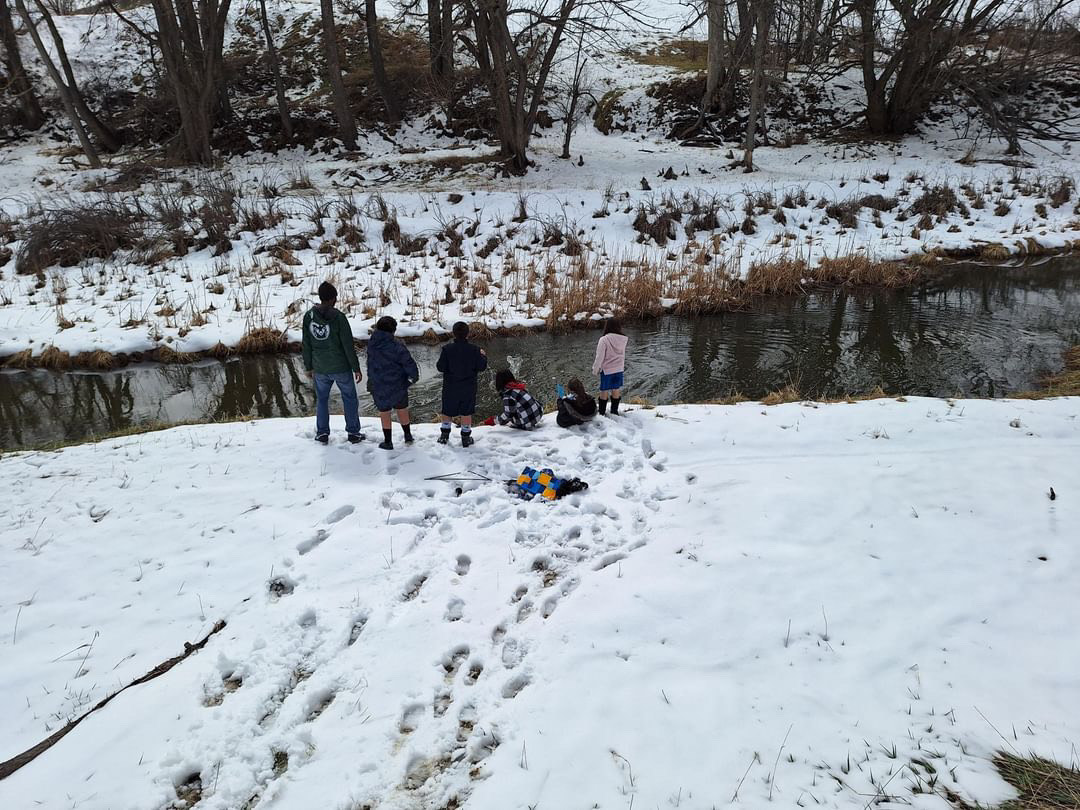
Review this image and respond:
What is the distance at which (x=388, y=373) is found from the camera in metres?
6.51

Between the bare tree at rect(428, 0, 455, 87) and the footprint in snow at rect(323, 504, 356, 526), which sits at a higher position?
the bare tree at rect(428, 0, 455, 87)

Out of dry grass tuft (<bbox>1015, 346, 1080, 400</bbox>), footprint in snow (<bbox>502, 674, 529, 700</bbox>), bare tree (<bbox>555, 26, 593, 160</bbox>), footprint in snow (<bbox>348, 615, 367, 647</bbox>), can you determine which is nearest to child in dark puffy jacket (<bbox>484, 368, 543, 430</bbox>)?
footprint in snow (<bbox>348, 615, 367, 647</bbox>)

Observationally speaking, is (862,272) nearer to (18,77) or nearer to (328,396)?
(328,396)

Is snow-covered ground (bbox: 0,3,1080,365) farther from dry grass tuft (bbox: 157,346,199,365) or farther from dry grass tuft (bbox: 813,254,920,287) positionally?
dry grass tuft (bbox: 813,254,920,287)

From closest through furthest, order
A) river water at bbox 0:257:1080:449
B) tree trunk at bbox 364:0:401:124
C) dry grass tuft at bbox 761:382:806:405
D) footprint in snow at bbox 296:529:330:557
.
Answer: footprint in snow at bbox 296:529:330:557 → dry grass tuft at bbox 761:382:806:405 → river water at bbox 0:257:1080:449 → tree trunk at bbox 364:0:401:124

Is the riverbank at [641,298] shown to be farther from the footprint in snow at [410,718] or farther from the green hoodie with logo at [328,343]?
the footprint in snow at [410,718]

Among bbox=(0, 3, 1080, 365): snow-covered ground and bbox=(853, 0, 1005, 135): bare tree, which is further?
bbox=(853, 0, 1005, 135): bare tree

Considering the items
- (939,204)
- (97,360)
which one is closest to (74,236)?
(97,360)

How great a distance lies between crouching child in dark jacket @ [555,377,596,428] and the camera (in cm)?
717

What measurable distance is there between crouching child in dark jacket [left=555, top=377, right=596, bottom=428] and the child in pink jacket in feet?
1.04

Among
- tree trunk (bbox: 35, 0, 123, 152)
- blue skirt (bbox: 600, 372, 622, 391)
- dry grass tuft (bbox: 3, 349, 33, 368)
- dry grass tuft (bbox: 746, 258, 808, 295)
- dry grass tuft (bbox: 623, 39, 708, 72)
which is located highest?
dry grass tuft (bbox: 623, 39, 708, 72)

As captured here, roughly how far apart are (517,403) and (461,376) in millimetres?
863

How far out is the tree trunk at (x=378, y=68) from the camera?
76.5 feet

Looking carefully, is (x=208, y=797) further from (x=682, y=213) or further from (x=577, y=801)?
(x=682, y=213)
